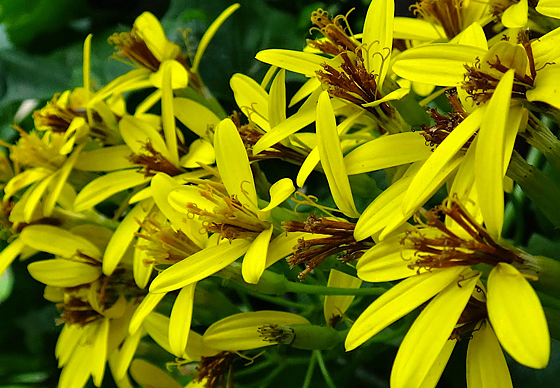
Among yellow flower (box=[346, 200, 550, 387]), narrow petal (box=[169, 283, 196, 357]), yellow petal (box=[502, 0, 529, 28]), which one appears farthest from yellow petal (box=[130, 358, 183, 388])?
yellow petal (box=[502, 0, 529, 28])

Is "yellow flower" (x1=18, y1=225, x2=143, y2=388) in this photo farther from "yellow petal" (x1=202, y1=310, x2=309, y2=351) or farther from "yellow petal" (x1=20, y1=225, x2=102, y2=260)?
"yellow petal" (x1=202, y1=310, x2=309, y2=351)

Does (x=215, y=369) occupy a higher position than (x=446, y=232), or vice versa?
(x=446, y=232)

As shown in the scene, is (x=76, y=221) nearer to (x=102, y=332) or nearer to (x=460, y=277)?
(x=102, y=332)

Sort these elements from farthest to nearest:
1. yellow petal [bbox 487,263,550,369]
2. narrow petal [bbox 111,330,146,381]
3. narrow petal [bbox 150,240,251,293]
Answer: narrow petal [bbox 111,330,146,381] < narrow petal [bbox 150,240,251,293] < yellow petal [bbox 487,263,550,369]

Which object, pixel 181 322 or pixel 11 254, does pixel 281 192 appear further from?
pixel 11 254

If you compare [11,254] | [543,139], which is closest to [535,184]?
[543,139]

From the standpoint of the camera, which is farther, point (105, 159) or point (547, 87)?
point (105, 159)

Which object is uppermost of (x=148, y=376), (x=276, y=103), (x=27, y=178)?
(x=276, y=103)

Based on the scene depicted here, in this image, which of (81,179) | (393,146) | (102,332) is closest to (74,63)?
(81,179)
